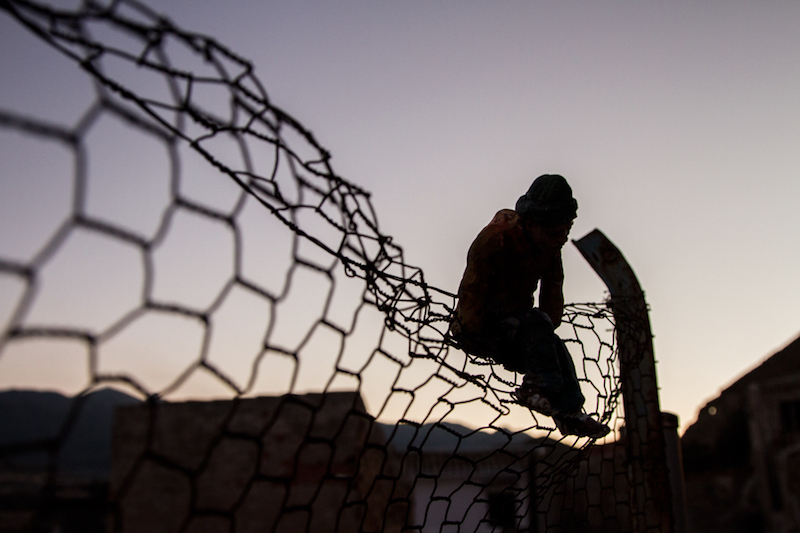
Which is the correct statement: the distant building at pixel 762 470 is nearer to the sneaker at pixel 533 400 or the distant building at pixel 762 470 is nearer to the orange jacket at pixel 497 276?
the sneaker at pixel 533 400

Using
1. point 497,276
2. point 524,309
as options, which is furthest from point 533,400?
point 497,276

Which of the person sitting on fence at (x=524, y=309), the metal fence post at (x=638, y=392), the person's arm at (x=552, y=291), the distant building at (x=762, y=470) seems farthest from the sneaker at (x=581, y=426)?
the distant building at (x=762, y=470)

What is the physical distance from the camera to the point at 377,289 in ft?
5.53

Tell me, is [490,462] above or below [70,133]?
above

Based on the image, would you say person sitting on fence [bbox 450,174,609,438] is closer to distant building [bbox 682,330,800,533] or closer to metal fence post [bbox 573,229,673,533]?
metal fence post [bbox 573,229,673,533]

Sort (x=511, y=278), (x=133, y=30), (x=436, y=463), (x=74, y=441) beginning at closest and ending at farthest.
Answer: (x=74, y=441)
(x=133, y=30)
(x=511, y=278)
(x=436, y=463)

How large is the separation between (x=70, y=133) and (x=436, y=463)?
15.1 m

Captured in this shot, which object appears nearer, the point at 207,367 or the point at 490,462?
the point at 207,367

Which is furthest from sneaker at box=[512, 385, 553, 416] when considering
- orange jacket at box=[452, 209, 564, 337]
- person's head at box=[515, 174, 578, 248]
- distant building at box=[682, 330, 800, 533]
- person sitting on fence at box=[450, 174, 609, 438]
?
distant building at box=[682, 330, 800, 533]

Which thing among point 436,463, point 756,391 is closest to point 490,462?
point 436,463

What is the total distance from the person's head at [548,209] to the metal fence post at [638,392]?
2.66ft

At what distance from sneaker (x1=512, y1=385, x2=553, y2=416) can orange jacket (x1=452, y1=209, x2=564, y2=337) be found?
265mm

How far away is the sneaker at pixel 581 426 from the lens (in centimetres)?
223

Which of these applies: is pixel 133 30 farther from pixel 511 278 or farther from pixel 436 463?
pixel 436 463
